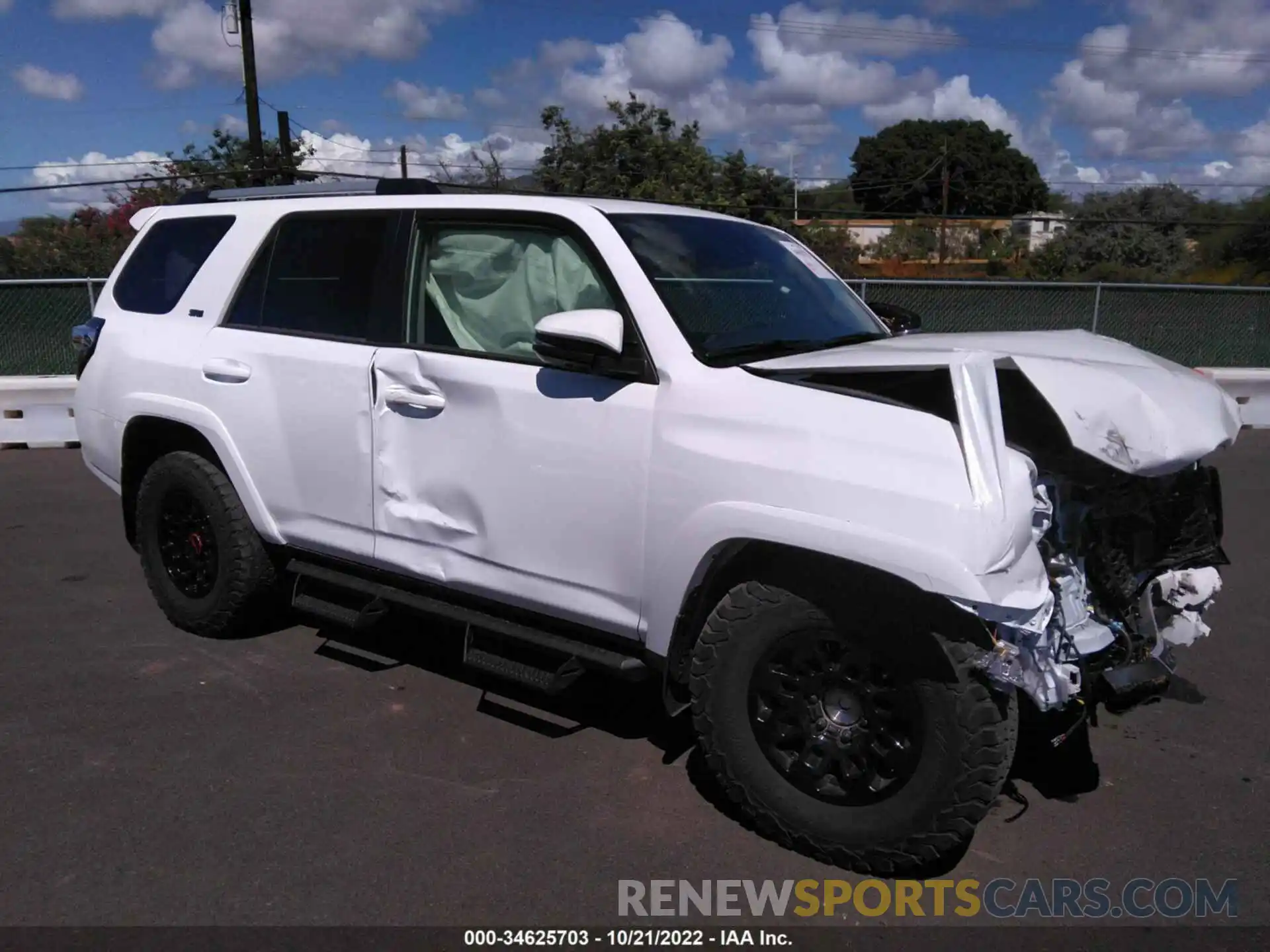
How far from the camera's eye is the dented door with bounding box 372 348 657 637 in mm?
3559

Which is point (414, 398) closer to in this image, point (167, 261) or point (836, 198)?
point (167, 261)

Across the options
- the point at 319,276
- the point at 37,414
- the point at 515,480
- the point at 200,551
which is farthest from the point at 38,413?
the point at 515,480

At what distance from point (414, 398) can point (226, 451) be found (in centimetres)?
123

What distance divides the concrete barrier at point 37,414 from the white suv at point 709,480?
6.60m

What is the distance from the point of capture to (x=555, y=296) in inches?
157

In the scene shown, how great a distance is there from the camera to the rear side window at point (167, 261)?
5.14m

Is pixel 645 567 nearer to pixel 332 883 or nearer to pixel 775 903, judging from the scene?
pixel 775 903

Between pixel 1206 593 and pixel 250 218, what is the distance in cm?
414

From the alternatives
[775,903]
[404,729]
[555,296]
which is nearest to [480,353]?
[555,296]

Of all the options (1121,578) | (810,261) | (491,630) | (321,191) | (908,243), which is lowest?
(491,630)

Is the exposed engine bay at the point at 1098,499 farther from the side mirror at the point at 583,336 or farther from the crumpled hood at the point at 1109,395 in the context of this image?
the side mirror at the point at 583,336

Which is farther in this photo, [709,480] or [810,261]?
[810,261]

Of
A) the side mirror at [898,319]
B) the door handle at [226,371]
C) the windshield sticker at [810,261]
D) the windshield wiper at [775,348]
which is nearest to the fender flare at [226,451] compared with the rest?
the door handle at [226,371]

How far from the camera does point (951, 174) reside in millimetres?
81375
